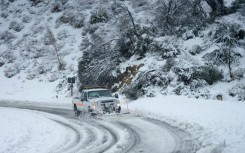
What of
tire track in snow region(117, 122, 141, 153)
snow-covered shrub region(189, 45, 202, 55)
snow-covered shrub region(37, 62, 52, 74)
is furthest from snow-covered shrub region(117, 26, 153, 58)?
tire track in snow region(117, 122, 141, 153)

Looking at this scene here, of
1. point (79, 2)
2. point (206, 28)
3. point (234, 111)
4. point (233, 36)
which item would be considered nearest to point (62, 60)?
point (79, 2)

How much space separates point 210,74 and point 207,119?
36.9ft

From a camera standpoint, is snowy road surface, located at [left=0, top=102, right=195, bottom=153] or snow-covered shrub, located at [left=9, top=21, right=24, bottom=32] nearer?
snowy road surface, located at [left=0, top=102, right=195, bottom=153]

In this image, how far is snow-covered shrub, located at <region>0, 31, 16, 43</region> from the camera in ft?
172

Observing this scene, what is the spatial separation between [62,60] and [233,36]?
24858 millimetres

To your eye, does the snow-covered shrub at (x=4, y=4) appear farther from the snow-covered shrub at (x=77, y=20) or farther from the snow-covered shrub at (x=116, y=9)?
the snow-covered shrub at (x=116, y=9)

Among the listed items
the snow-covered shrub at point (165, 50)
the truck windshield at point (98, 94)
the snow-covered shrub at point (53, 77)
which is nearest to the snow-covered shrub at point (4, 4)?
the snow-covered shrub at point (53, 77)

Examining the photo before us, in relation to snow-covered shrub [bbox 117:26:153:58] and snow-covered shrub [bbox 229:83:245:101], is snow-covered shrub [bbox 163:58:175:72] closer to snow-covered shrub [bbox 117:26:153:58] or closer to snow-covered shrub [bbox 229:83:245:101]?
snow-covered shrub [bbox 117:26:153:58]

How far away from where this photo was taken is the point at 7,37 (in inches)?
2089

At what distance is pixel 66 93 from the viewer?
116ft

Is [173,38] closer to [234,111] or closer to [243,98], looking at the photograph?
[243,98]

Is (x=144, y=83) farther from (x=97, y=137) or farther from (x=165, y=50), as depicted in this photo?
(x=97, y=137)

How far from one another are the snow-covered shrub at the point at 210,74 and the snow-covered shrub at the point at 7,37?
3724 cm

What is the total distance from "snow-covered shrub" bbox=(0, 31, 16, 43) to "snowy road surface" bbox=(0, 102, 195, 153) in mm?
37406
